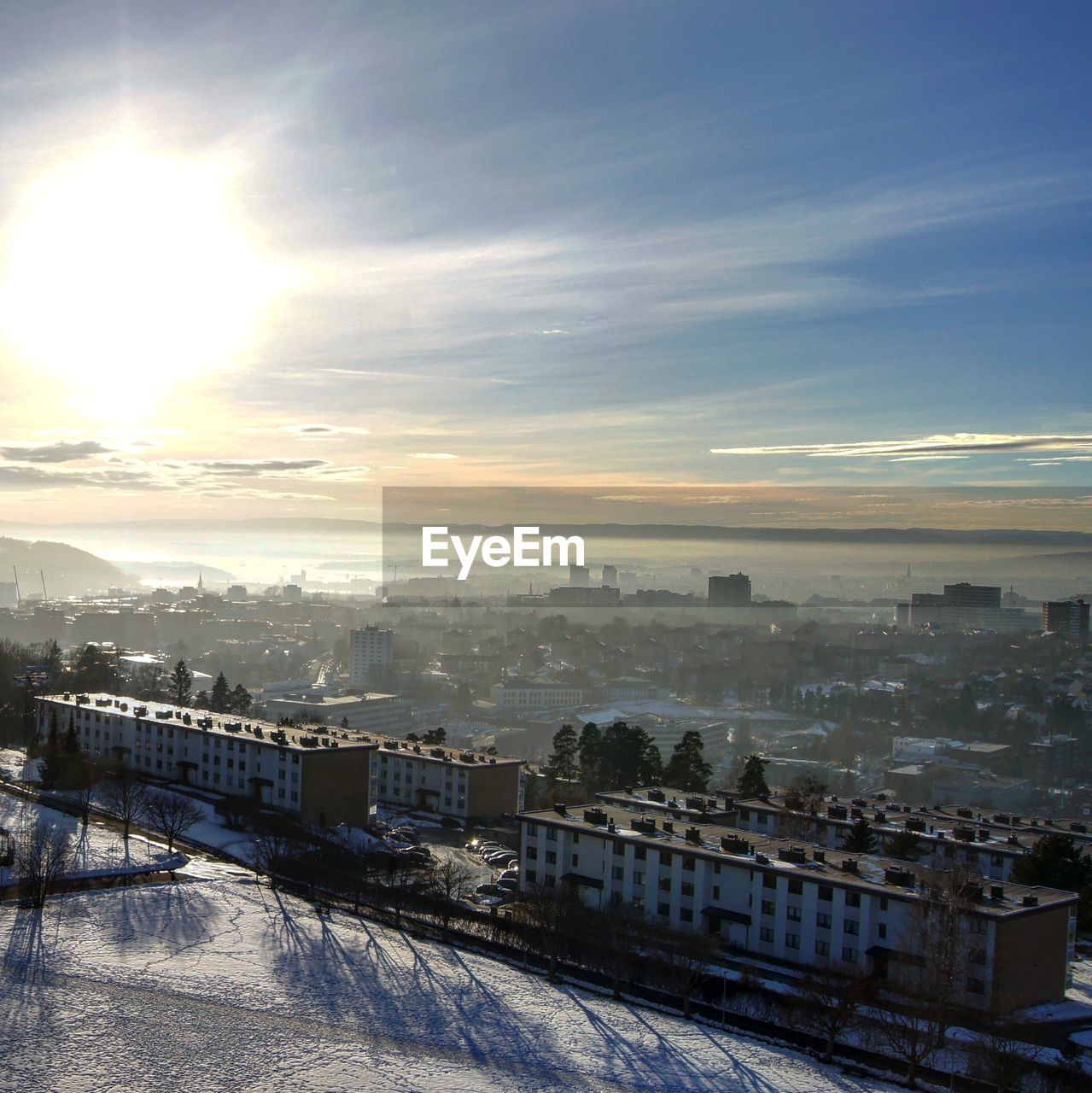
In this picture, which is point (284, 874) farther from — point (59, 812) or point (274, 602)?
point (274, 602)

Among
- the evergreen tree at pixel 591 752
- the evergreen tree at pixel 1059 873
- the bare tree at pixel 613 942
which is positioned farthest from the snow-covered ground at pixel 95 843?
the evergreen tree at pixel 1059 873

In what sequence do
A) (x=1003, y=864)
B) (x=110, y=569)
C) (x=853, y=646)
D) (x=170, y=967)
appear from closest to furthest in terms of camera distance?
(x=170, y=967), (x=1003, y=864), (x=853, y=646), (x=110, y=569)

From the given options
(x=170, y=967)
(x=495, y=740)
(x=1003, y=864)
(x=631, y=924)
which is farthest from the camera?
(x=495, y=740)

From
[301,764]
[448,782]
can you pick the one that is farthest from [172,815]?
[448,782]

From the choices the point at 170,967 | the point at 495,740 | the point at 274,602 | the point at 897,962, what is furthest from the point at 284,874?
the point at 274,602

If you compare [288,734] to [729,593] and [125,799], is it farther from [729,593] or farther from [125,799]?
[729,593]

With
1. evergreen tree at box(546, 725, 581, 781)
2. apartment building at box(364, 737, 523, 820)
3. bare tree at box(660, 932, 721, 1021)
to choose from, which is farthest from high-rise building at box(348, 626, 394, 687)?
bare tree at box(660, 932, 721, 1021)
